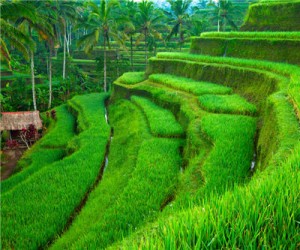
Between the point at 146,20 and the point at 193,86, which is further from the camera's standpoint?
the point at 146,20

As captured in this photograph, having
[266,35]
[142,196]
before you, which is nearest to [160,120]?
[142,196]

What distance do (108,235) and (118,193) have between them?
147 cm

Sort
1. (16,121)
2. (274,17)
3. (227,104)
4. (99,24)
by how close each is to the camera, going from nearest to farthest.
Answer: (227,104)
(274,17)
(16,121)
(99,24)

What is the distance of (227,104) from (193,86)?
8.44ft

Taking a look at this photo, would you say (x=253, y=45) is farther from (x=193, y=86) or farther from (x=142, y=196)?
(x=142, y=196)

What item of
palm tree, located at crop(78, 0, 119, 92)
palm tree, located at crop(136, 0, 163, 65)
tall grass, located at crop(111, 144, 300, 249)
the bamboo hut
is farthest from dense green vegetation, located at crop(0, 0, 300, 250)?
palm tree, located at crop(136, 0, 163, 65)

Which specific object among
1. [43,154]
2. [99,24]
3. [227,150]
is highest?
[99,24]

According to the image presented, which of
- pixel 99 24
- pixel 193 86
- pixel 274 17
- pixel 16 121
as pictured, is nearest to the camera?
pixel 193 86

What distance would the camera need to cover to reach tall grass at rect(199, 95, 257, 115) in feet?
25.9

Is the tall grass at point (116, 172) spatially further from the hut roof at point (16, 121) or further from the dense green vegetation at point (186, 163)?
the hut roof at point (16, 121)

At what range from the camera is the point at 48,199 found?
20.6 ft

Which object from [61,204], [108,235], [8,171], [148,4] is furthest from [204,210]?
[148,4]

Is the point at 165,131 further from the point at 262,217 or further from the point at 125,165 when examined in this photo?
the point at 262,217

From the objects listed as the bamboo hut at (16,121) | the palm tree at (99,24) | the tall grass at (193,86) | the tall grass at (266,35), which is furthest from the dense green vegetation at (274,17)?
the bamboo hut at (16,121)
